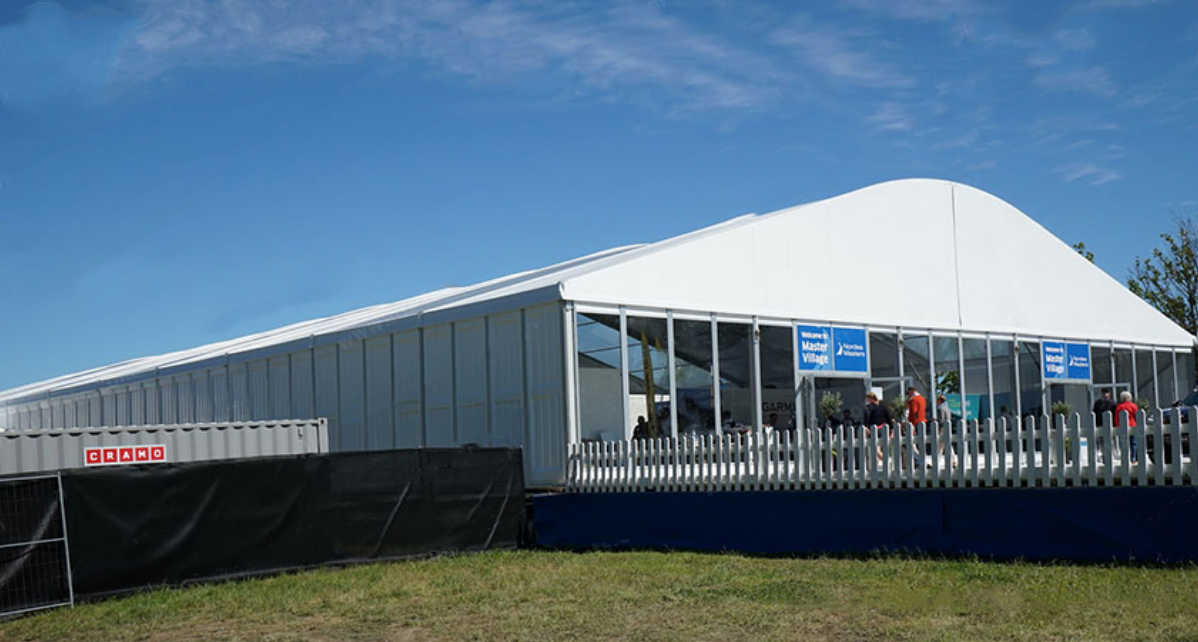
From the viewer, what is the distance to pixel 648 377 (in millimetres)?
20438

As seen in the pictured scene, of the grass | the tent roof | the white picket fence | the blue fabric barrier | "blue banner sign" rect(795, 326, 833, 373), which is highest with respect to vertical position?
the tent roof

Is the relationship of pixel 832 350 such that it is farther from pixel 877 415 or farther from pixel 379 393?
pixel 379 393

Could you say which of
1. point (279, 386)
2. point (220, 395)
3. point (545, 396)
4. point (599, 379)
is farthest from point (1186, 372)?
Result: point (220, 395)

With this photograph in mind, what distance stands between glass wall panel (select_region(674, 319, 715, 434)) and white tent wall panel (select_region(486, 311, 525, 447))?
8.78 ft

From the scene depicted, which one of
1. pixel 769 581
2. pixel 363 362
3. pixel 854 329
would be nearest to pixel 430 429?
pixel 363 362

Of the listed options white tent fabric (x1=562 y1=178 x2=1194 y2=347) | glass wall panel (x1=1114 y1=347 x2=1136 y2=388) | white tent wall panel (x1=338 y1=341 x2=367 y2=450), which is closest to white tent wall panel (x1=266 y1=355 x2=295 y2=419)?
white tent wall panel (x1=338 y1=341 x2=367 y2=450)

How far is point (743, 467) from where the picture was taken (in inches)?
651

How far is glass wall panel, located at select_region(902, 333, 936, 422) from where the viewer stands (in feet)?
84.1

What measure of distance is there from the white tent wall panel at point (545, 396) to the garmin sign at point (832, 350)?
5644 mm

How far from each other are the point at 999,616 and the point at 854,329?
15.0m

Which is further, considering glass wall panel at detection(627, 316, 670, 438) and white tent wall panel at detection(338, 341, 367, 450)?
white tent wall panel at detection(338, 341, 367, 450)

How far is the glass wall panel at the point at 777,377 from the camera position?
22.5 m

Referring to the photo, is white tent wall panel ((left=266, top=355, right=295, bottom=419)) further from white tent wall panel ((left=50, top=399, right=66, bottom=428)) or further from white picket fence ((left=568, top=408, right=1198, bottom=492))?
white tent wall panel ((left=50, top=399, right=66, bottom=428))

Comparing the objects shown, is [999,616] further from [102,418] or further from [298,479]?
[102,418]
